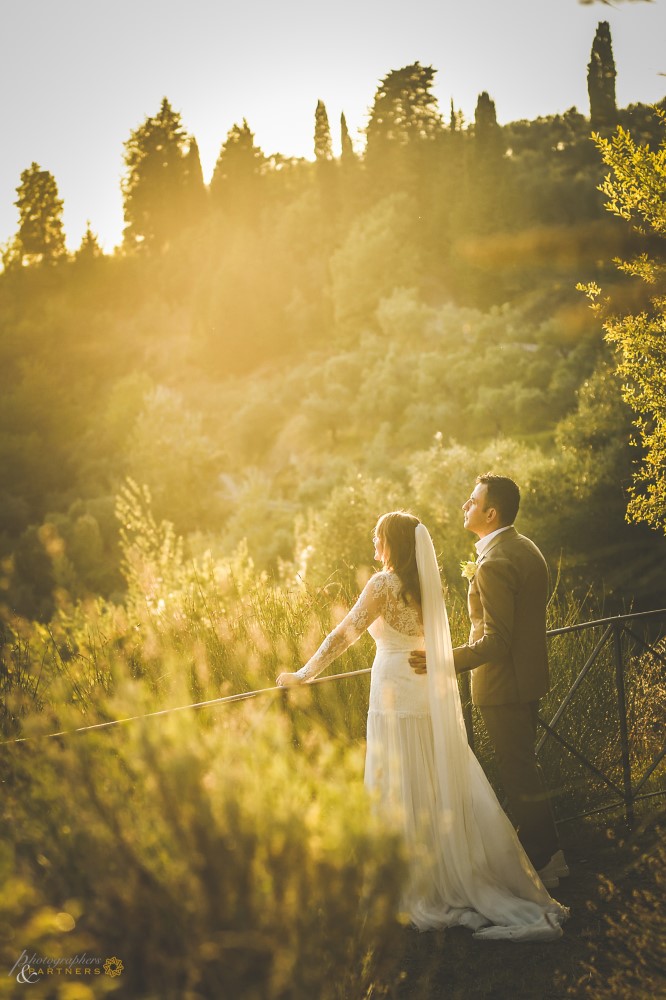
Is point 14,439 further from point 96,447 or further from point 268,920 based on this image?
point 268,920

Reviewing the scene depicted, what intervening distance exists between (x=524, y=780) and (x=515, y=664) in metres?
0.45

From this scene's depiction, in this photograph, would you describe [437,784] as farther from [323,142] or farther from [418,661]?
[323,142]

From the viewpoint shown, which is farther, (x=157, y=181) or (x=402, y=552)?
(x=157, y=181)

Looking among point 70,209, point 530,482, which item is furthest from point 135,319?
point 530,482

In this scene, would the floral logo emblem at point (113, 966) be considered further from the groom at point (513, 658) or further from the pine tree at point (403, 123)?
the pine tree at point (403, 123)

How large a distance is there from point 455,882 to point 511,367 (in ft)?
103

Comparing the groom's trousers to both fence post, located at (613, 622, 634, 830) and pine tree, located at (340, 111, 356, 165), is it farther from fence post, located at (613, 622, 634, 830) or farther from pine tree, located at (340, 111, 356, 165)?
pine tree, located at (340, 111, 356, 165)

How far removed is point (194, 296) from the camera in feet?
165

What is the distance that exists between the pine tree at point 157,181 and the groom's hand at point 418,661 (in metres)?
51.2

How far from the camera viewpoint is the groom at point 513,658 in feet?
11.0

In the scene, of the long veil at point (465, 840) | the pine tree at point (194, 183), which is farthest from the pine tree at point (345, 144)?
the long veil at point (465, 840)

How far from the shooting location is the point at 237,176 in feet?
169

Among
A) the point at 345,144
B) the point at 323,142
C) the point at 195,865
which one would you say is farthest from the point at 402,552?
the point at 345,144

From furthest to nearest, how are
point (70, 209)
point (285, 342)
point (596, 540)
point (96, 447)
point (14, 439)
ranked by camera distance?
point (285, 342) < point (70, 209) < point (96, 447) < point (14, 439) < point (596, 540)
